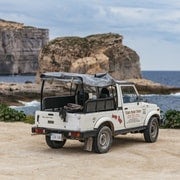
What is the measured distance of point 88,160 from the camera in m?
13.9

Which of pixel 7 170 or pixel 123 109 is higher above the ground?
pixel 123 109

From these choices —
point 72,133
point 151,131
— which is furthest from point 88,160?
point 151,131

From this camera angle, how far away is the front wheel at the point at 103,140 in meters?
14.8

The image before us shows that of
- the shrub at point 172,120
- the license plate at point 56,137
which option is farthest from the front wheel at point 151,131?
the shrub at point 172,120

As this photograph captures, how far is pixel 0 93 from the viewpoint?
73.8 m

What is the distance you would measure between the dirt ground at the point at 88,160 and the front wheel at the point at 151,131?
25cm

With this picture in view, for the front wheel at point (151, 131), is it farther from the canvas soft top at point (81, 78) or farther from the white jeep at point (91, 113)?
the canvas soft top at point (81, 78)

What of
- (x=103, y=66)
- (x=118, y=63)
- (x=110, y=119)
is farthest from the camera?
(x=118, y=63)

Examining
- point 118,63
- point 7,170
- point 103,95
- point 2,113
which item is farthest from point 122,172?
point 118,63

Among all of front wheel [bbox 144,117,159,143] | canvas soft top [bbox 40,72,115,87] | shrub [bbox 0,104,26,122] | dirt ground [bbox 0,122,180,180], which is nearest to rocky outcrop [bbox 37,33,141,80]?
shrub [bbox 0,104,26,122]

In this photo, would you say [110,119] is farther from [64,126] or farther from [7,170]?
[7,170]

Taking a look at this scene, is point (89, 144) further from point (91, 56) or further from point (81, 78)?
point (91, 56)

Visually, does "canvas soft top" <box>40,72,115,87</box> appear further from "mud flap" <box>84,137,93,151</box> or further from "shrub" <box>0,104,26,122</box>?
"shrub" <box>0,104,26,122</box>

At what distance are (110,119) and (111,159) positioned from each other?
1448mm
